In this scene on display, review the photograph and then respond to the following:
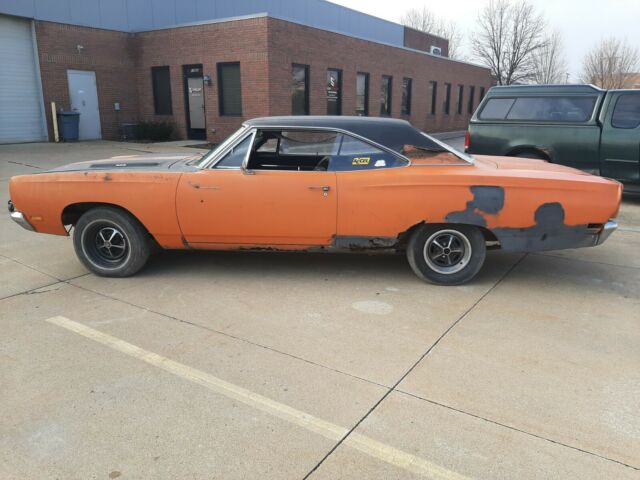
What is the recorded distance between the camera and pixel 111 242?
505cm

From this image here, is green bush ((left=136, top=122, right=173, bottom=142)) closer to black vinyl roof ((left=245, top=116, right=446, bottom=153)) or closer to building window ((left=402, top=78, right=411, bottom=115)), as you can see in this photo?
building window ((left=402, top=78, right=411, bottom=115))

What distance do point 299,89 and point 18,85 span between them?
9.53 meters

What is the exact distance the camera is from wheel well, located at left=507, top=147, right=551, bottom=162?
29.2 feet

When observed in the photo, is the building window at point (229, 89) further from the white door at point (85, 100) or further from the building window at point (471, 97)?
the building window at point (471, 97)

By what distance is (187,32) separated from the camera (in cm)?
1827

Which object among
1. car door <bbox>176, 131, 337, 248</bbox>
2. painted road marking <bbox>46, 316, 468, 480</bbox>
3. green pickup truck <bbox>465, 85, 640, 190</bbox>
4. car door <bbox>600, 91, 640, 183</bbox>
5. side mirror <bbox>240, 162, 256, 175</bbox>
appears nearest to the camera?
painted road marking <bbox>46, 316, 468, 480</bbox>

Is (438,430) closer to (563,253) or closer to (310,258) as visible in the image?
(310,258)

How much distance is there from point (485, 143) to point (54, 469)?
8.65 m

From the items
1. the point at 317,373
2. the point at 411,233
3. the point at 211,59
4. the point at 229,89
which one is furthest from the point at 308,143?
the point at 211,59

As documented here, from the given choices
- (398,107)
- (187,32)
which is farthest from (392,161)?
(398,107)

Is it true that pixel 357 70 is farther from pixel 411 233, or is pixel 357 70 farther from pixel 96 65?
pixel 411 233

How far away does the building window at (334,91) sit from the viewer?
2033cm

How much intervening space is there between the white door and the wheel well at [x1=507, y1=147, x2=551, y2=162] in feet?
52.4

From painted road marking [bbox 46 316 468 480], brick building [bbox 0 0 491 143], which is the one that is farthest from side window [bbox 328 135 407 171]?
brick building [bbox 0 0 491 143]
